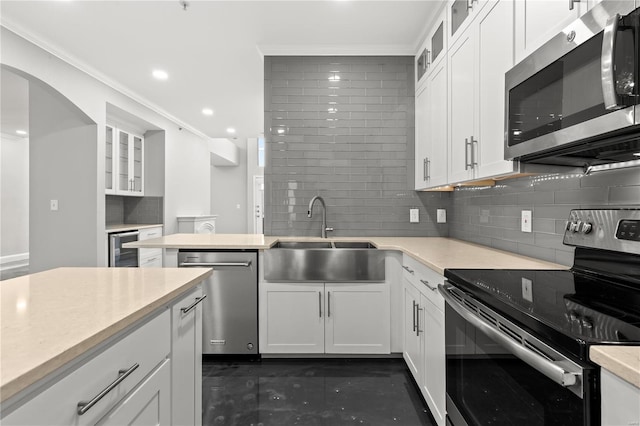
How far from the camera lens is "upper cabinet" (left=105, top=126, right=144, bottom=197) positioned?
4371 millimetres

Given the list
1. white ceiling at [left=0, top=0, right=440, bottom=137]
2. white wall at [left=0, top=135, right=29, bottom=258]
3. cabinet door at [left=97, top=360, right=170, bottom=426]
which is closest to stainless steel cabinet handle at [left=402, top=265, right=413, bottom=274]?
cabinet door at [left=97, top=360, right=170, bottom=426]

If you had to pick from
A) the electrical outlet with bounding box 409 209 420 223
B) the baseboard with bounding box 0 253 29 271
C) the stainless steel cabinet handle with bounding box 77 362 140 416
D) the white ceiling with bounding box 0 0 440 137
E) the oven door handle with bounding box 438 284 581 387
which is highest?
the white ceiling with bounding box 0 0 440 137

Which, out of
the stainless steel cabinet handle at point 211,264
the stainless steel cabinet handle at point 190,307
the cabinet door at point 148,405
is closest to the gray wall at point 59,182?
the stainless steel cabinet handle at point 211,264

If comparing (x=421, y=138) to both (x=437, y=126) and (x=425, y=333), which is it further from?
(x=425, y=333)

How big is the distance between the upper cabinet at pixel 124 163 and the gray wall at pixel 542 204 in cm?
441

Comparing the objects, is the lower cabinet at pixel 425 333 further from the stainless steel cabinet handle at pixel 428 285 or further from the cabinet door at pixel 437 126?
the cabinet door at pixel 437 126

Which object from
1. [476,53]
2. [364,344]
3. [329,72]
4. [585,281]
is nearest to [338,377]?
[364,344]

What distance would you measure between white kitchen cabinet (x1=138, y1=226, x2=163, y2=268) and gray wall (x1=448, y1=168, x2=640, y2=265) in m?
3.85

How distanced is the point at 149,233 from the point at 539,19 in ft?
16.6

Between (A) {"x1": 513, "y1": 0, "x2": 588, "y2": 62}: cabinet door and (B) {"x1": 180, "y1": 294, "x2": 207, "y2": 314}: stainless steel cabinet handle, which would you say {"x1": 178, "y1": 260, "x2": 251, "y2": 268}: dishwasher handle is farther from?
(A) {"x1": 513, "y1": 0, "x2": 588, "y2": 62}: cabinet door

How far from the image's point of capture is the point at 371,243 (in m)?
2.74

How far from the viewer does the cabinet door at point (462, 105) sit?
6.11 ft

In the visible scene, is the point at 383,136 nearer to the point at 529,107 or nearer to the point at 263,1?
the point at 263,1

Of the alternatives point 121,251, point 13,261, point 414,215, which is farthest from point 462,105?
point 13,261
